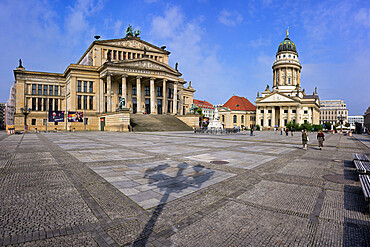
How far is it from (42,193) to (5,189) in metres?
1.23

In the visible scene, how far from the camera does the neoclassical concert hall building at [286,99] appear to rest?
3450 inches

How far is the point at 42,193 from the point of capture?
17.9 feet

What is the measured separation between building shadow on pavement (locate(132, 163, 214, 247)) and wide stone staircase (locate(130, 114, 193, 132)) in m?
33.0

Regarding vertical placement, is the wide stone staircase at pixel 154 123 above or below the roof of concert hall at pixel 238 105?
below

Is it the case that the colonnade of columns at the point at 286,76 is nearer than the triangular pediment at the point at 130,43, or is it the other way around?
the triangular pediment at the point at 130,43

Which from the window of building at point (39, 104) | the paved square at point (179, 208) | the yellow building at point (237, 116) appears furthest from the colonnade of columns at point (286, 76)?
the paved square at point (179, 208)

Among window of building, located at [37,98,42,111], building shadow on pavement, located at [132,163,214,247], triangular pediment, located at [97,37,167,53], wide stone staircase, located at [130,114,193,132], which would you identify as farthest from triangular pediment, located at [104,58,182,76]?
building shadow on pavement, located at [132,163,214,247]

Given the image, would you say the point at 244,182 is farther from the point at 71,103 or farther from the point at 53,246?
the point at 71,103

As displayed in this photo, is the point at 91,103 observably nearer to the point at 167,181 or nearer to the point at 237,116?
the point at 167,181

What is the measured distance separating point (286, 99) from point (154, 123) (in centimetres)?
6564

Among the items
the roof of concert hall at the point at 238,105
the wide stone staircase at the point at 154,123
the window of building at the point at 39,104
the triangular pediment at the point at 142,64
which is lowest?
the wide stone staircase at the point at 154,123

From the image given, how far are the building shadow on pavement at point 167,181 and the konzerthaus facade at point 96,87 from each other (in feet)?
135

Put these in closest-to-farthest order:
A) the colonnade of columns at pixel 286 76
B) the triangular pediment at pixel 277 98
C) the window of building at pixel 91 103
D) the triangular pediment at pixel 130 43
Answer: the window of building at pixel 91 103, the triangular pediment at pixel 130 43, the triangular pediment at pixel 277 98, the colonnade of columns at pixel 286 76

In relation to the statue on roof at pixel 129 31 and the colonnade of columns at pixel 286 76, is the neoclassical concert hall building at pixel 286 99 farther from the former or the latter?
the statue on roof at pixel 129 31
